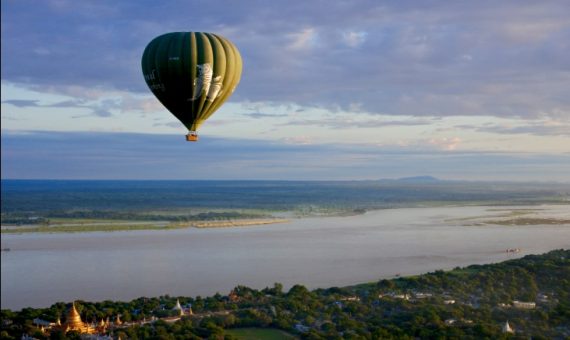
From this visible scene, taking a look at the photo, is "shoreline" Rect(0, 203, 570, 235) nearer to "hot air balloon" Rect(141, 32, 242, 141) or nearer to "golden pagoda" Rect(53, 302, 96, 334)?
"golden pagoda" Rect(53, 302, 96, 334)

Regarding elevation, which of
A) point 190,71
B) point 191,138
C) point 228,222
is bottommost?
point 228,222

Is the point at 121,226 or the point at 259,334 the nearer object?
the point at 259,334

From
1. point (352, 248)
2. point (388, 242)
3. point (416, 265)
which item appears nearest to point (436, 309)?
point (416, 265)

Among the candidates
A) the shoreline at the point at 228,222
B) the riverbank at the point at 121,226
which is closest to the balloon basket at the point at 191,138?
the shoreline at the point at 228,222

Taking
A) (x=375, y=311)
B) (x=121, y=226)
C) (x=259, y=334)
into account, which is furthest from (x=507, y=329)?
(x=121, y=226)

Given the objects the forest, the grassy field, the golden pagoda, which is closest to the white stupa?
the forest

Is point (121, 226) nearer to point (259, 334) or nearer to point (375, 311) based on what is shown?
point (375, 311)

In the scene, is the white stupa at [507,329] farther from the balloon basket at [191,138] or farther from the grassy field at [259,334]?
the balloon basket at [191,138]

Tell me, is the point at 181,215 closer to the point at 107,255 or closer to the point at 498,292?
the point at 107,255
